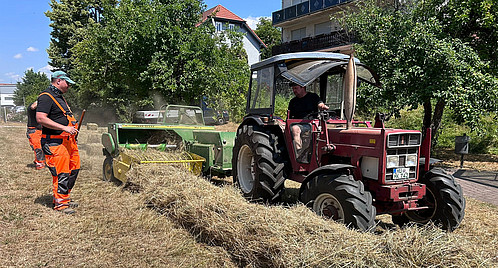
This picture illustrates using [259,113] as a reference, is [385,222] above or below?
below

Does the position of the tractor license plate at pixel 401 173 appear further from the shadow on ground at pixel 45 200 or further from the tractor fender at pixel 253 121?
the shadow on ground at pixel 45 200

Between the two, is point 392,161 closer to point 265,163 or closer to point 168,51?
point 265,163

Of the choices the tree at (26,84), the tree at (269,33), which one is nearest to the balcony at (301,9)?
the tree at (269,33)

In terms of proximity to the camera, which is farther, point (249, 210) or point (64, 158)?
point (64, 158)

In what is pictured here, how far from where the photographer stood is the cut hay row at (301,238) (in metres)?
2.75

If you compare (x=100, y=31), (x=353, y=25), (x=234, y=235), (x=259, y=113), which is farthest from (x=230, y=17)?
(x=234, y=235)

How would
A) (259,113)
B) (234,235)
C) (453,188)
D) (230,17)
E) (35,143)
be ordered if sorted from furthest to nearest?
(230,17) → (35,143) → (259,113) → (453,188) → (234,235)

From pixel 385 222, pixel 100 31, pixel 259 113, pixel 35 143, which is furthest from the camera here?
pixel 100 31

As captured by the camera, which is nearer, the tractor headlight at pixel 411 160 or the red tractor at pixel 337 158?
the red tractor at pixel 337 158

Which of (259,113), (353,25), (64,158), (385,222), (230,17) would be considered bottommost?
(385,222)

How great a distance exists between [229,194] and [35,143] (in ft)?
19.2

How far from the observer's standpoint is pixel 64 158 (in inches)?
202

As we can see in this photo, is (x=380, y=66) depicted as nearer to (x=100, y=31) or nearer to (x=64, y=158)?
(x=64, y=158)

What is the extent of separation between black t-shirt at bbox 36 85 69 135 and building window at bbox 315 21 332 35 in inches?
882
